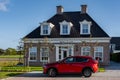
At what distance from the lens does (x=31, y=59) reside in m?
47.5

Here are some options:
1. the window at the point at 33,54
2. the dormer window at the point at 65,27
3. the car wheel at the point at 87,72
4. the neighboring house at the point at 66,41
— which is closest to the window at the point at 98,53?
the neighboring house at the point at 66,41

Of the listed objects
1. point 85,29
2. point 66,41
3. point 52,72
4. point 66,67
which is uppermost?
point 85,29

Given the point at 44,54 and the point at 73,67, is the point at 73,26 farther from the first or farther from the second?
the point at 73,67

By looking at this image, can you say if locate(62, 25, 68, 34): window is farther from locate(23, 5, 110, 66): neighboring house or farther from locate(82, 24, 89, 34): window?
locate(82, 24, 89, 34): window

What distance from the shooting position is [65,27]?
155 feet

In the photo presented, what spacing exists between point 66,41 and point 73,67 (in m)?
19.9

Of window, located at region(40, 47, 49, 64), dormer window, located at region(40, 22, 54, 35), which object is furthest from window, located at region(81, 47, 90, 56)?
dormer window, located at region(40, 22, 54, 35)

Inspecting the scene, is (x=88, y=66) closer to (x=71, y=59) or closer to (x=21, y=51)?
(x=71, y=59)

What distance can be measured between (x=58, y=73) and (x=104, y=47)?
779 inches

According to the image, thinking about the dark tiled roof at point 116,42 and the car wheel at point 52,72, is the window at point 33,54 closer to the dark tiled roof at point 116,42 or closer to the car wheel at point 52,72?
the car wheel at point 52,72

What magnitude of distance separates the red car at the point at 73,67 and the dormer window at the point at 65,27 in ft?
66.7

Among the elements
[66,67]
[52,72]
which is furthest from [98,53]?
[52,72]

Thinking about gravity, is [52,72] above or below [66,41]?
below

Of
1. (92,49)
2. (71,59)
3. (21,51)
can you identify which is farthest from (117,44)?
(71,59)
